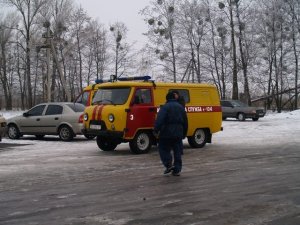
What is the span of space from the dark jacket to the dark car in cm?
2372

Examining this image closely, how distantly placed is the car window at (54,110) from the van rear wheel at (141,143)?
5482mm

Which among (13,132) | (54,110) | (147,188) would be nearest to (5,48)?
(13,132)

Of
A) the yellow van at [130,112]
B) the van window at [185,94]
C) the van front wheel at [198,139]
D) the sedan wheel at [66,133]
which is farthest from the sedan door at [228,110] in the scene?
the van window at [185,94]

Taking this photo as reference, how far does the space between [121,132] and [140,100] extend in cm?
116

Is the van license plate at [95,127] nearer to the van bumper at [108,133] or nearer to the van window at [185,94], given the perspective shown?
the van bumper at [108,133]

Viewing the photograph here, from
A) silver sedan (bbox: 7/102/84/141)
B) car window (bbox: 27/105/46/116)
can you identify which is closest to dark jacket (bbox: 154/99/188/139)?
silver sedan (bbox: 7/102/84/141)

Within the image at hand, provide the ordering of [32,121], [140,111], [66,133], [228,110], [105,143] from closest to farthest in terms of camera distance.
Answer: [140,111]
[105,143]
[66,133]
[32,121]
[228,110]

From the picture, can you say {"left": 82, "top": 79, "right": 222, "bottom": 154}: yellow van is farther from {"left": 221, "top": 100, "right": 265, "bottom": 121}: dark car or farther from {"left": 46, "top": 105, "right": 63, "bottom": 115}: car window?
{"left": 221, "top": 100, "right": 265, "bottom": 121}: dark car

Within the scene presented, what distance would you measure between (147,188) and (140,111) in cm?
536

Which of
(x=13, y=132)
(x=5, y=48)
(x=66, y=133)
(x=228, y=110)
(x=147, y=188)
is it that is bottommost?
(x=147, y=188)

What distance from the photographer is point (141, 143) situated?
13508 mm

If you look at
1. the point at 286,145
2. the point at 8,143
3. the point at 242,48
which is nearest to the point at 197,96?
the point at 286,145

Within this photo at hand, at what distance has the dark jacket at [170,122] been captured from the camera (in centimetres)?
934

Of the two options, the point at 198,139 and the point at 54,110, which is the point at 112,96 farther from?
the point at 54,110
